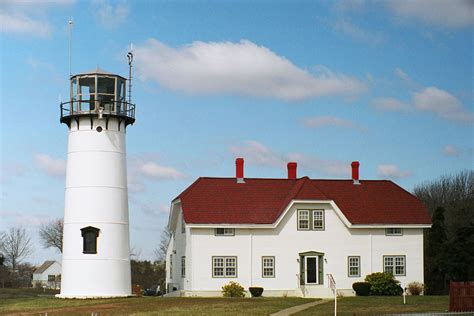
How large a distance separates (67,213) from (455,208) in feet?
112

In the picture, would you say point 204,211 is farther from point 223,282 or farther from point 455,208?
point 455,208

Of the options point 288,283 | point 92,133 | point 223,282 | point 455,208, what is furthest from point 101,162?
point 455,208

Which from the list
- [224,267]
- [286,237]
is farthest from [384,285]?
[224,267]

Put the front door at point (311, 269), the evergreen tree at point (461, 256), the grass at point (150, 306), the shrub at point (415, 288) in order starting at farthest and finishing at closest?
the evergreen tree at point (461, 256) → the shrub at point (415, 288) → the front door at point (311, 269) → the grass at point (150, 306)

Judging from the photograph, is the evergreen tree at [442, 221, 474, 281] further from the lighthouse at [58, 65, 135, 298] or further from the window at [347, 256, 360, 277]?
the lighthouse at [58, 65, 135, 298]

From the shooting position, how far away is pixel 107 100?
4334cm

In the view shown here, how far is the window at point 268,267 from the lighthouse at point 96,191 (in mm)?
6918

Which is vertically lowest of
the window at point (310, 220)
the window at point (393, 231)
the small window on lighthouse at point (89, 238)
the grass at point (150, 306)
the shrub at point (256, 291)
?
the grass at point (150, 306)

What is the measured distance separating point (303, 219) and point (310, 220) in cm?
37

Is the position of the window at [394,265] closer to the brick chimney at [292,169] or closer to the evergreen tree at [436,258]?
the evergreen tree at [436,258]

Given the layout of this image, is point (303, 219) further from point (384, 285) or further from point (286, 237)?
point (384, 285)

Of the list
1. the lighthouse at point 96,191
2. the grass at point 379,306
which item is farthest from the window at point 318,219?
the lighthouse at point 96,191

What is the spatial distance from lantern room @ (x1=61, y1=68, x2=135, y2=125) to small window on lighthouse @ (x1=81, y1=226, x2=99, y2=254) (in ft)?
17.8

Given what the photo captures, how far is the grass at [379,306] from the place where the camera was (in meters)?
31.7
